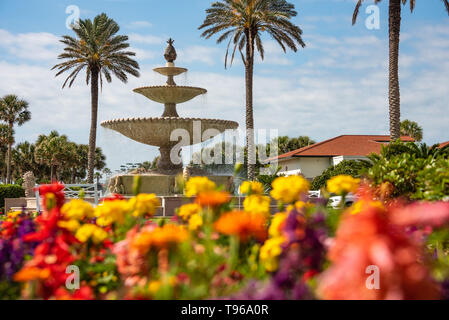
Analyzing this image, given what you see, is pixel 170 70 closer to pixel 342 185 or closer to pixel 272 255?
pixel 342 185

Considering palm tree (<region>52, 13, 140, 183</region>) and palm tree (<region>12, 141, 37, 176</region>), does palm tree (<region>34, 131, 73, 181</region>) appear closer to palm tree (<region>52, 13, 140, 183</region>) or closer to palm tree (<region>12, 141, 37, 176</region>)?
palm tree (<region>12, 141, 37, 176</region>)

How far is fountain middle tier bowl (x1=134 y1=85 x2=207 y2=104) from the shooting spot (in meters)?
16.9

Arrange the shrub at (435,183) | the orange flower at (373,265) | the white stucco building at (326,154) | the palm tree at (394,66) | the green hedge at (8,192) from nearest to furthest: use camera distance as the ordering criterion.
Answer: the orange flower at (373,265)
the shrub at (435,183)
the palm tree at (394,66)
the green hedge at (8,192)
the white stucco building at (326,154)

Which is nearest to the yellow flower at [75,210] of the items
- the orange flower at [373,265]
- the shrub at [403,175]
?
the orange flower at [373,265]

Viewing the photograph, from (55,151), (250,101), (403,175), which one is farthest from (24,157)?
(403,175)

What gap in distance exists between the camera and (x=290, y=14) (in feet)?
71.9

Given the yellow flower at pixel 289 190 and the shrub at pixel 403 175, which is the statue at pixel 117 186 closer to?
the shrub at pixel 403 175

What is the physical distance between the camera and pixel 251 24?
72.7 ft

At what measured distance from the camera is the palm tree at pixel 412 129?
51031mm

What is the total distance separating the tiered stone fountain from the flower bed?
11.6m

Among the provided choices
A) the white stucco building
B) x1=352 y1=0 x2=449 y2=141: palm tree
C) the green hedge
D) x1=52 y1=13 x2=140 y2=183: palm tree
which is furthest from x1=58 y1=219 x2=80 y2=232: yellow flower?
the white stucco building

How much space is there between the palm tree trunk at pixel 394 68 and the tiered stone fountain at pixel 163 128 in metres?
6.03

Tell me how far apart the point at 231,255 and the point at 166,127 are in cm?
1322
